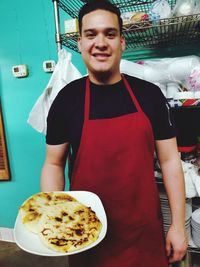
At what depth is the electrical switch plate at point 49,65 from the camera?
2.19 metres

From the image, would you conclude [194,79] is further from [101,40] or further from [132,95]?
[101,40]

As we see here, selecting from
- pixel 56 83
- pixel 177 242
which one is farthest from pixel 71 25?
pixel 177 242

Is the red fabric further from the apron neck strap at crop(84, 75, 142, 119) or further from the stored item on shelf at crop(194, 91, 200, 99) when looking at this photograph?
the apron neck strap at crop(84, 75, 142, 119)

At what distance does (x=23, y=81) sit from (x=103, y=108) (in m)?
1.49

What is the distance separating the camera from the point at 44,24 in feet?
7.09

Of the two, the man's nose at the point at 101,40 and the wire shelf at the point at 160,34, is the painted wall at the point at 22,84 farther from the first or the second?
the man's nose at the point at 101,40

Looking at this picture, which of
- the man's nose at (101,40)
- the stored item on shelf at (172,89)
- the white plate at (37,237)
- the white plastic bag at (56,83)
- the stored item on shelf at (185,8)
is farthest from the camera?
the white plastic bag at (56,83)

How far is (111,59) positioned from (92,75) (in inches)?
5.3

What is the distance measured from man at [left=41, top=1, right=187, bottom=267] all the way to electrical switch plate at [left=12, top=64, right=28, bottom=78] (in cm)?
128

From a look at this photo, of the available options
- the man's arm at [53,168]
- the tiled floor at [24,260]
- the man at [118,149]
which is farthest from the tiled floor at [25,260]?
the man's arm at [53,168]

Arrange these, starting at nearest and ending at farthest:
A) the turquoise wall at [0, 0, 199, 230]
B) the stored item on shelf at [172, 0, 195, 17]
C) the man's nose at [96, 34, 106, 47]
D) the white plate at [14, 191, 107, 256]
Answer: the white plate at [14, 191, 107, 256] → the man's nose at [96, 34, 106, 47] → the stored item on shelf at [172, 0, 195, 17] → the turquoise wall at [0, 0, 199, 230]

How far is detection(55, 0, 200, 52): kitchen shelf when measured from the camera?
1.41 metres

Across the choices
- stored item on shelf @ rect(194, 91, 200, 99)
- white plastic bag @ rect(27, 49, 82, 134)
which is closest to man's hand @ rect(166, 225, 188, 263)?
stored item on shelf @ rect(194, 91, 200, 99)

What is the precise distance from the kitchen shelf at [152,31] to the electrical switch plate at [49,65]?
46cm
